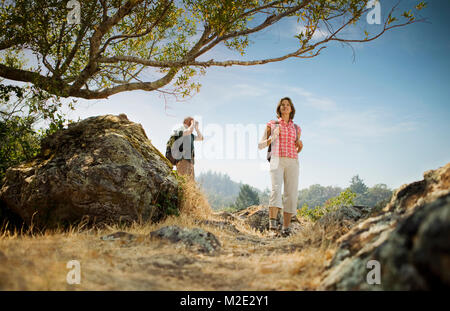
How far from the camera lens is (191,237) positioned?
430cm

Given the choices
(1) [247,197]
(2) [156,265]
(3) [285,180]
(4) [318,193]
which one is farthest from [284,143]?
(4) [318,193]

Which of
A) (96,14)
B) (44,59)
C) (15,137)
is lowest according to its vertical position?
(15,137)

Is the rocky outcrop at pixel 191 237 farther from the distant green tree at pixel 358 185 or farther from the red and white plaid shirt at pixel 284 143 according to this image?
the distant green tree at pixel 358 185

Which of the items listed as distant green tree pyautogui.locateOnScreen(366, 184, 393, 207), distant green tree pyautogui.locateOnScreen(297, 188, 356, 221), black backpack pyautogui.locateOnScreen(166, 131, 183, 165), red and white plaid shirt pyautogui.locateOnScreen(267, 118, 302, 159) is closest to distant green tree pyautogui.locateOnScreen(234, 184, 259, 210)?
distant green tree pyautogui.locateOnScreen(366, 184, 393, 207)

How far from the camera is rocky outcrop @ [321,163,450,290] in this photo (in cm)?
155

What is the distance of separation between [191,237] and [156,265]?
103cm

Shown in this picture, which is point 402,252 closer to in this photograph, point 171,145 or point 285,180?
point 285,180

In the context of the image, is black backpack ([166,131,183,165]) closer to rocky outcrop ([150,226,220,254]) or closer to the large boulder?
the large boulder

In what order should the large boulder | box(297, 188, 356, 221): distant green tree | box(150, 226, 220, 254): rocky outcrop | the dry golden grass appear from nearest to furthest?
1. the dry golden grass
2. box(150, 226, 220, 254): rocky outcrop
3. the large boulder
4. box(297, 188, 356, 221): distant green tree

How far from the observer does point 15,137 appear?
24.3 ft

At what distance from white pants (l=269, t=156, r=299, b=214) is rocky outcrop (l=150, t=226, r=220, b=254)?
2247 mm
